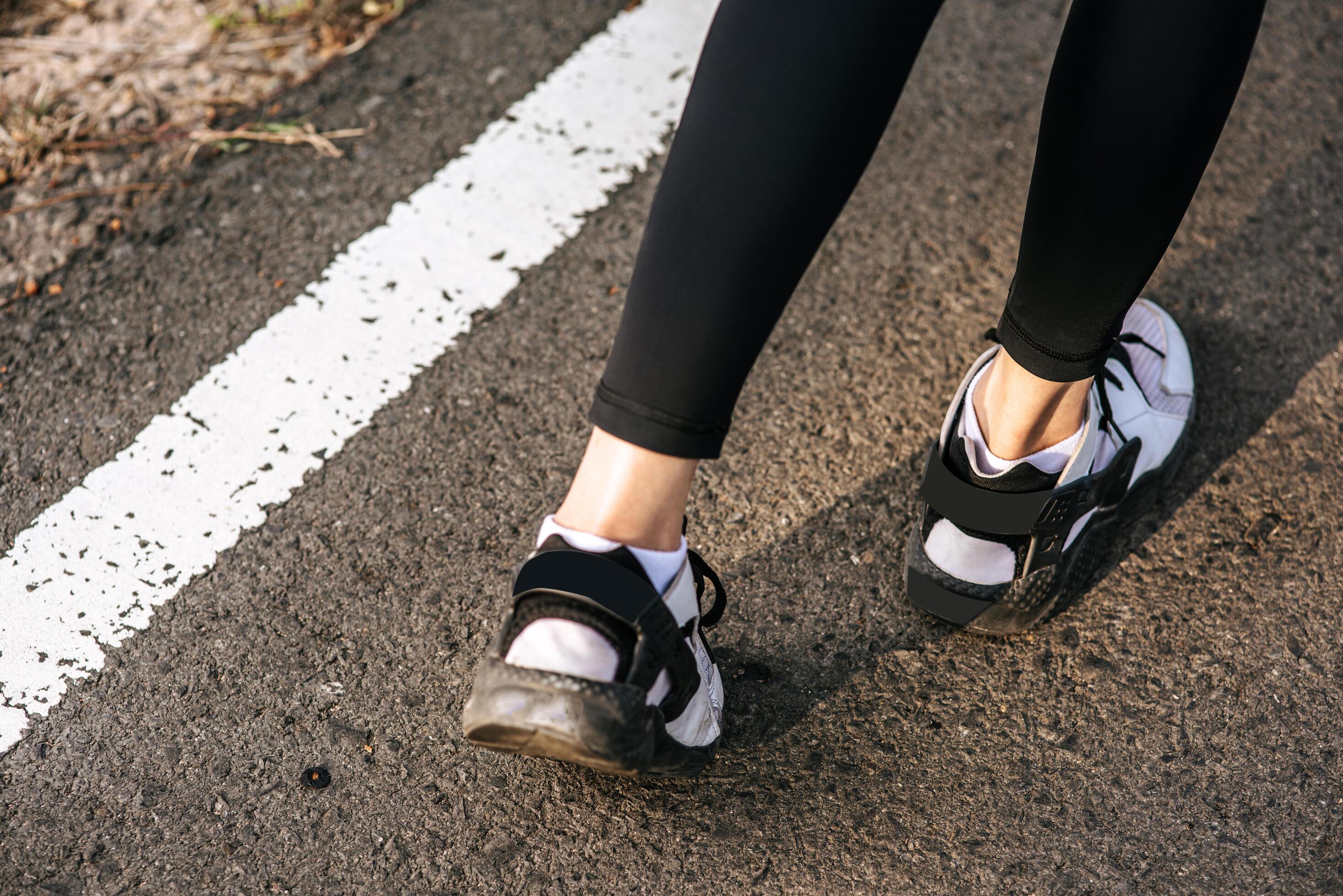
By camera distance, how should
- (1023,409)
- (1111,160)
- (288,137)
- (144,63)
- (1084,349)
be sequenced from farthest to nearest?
1. (144,63)
2. (288,137)
3. (1023,409)
4. (1084,349)
5. (1111,160)

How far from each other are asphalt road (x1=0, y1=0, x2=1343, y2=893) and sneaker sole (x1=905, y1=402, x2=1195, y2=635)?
51 millimetres

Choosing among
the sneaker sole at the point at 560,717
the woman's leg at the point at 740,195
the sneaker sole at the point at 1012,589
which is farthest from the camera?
the sneaker sole at the point at 1012,589

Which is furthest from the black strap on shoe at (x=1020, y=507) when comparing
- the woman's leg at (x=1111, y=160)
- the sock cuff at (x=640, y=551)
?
the sock cuff at (x=640, y=551)

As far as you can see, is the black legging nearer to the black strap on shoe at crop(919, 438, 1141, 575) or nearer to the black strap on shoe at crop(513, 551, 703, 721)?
the black strap on shoe at crop(513, 551, 703, 721)

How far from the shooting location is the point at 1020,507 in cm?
150

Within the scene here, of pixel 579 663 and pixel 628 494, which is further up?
pixel 628 494

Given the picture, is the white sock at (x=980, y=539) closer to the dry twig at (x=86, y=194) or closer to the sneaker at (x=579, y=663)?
the sneaker at (x=579, y=663)

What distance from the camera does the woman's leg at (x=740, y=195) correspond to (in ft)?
3.07

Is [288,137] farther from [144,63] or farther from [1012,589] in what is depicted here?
[1012,589]

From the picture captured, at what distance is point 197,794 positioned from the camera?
143 cm

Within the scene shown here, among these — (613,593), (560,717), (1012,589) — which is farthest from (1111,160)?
(560,717)

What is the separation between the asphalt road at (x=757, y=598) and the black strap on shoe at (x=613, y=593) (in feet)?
1.37

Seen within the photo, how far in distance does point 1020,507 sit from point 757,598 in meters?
0.48

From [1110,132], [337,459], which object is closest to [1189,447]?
[1110,132]
